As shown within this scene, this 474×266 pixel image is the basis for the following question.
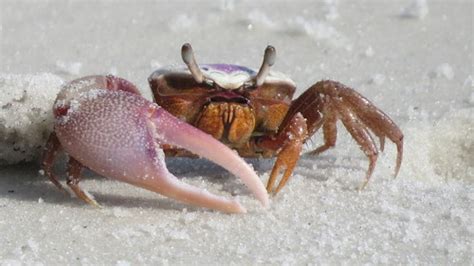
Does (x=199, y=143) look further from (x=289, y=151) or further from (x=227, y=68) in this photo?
(x=227, y=68)

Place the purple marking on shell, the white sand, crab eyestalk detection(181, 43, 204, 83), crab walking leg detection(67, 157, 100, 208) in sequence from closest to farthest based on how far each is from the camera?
the white sand → crab walking leg detection(67, 157, 100, 208) → crab eyestalk detection(181, 43, 204, 83) → the purple marking on shell

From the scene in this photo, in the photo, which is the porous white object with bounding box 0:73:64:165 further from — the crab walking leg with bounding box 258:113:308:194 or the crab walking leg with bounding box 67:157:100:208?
the crab walking leg with bounding box 258:113:308:194

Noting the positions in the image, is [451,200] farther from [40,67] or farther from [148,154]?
[40,67]

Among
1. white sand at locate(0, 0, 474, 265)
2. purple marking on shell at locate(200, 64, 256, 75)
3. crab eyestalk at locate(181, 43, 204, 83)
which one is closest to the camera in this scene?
white sand at locate(0, 0, 474, 265)

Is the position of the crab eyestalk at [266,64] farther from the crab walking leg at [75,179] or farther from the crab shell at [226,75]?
the crab walking leg at [75,179]

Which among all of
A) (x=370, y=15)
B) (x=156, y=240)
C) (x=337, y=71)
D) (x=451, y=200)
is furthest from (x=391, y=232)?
(x=370, y=15)

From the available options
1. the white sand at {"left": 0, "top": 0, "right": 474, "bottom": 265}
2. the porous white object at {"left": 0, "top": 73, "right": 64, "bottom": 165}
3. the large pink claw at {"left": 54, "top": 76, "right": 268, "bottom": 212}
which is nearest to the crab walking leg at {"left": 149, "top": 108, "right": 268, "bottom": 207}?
the large pink claw at {"left": 54, "top": 76, "right": 268, "bottom": 212}
